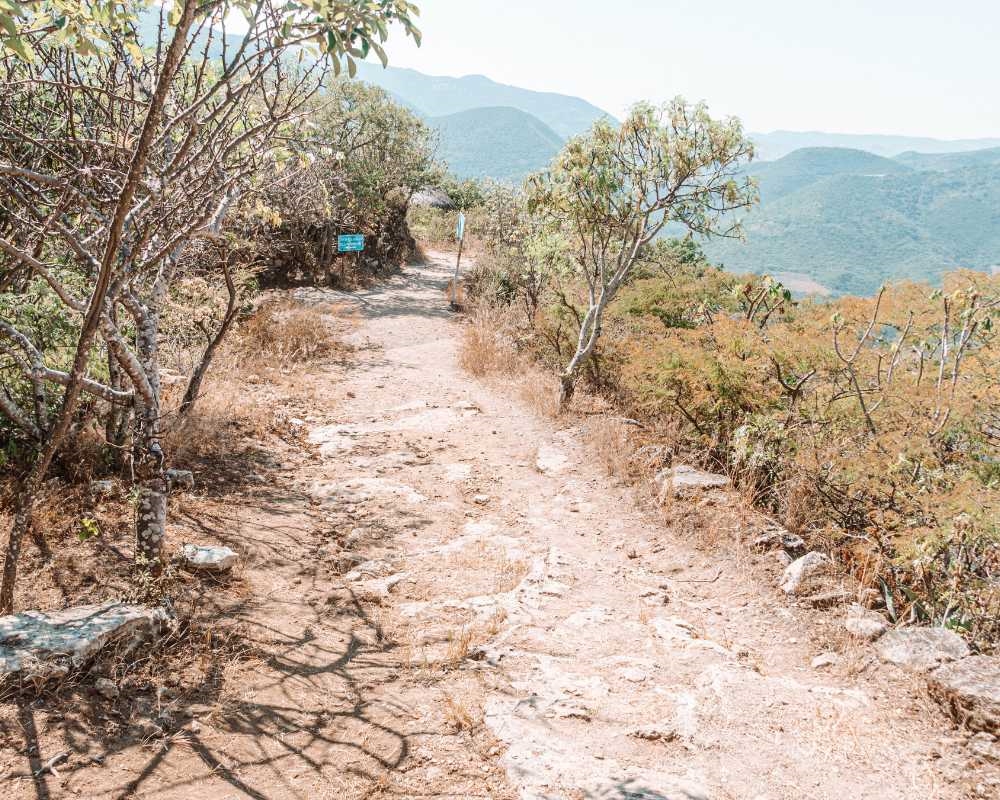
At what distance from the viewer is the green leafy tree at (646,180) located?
24.2ft

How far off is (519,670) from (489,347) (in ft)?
26.8

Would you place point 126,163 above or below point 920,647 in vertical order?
above

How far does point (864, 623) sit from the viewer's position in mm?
4191

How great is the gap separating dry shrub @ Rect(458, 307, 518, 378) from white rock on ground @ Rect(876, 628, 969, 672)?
7358 millimetres

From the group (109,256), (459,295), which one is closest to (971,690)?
(109,256)

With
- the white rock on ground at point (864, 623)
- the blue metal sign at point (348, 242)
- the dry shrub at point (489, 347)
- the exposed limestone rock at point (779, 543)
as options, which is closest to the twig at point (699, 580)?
the exposed limestone rock at point (779, 543)

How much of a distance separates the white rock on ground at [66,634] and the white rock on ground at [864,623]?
409 cm

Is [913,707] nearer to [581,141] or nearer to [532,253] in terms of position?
[581,141]

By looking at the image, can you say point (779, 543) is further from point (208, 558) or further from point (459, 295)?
point (459, 295)

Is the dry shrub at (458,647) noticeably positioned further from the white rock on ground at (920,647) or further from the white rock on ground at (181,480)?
the white rock on ground at (181,480)

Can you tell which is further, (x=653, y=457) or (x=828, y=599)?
(x=653, y=457)

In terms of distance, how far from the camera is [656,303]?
9992mm

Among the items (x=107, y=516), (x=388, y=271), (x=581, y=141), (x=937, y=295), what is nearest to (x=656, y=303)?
(x=581, y=141)

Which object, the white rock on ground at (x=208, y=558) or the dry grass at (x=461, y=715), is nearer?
the dry grass at (x=461, y=715)
